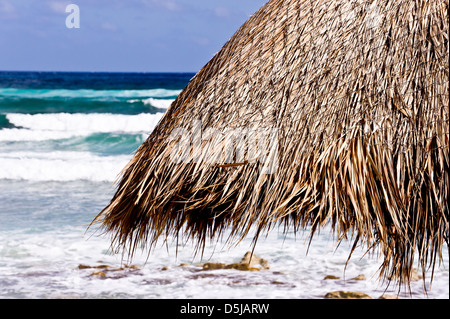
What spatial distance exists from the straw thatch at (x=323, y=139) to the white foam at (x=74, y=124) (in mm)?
10418

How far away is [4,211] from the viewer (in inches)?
235

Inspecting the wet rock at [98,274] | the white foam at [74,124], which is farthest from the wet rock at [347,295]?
the white foam at [74,124]

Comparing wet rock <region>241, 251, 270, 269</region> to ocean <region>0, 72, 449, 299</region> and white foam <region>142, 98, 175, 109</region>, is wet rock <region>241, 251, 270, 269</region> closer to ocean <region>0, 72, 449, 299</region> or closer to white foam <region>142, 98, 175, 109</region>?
ocean <region>0, 72, 449, 299</region>

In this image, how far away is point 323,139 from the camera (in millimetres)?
1673

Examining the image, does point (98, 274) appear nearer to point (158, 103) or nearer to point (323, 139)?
point (323, 139)

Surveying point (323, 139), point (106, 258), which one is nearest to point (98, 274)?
point (106, 258)

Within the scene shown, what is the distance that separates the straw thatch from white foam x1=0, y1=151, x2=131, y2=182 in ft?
20.3

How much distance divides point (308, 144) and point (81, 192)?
583 cm

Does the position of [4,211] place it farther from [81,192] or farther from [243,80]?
[243,80]

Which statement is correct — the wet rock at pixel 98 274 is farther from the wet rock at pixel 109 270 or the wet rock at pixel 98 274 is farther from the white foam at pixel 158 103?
the white foam at pixel 158 103

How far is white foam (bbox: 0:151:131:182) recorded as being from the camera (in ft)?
26.3

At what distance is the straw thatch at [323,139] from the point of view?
5.33 ft

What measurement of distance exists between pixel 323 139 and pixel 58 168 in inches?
286

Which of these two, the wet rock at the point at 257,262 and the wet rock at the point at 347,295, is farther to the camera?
the wet rock at the point at 257,262
